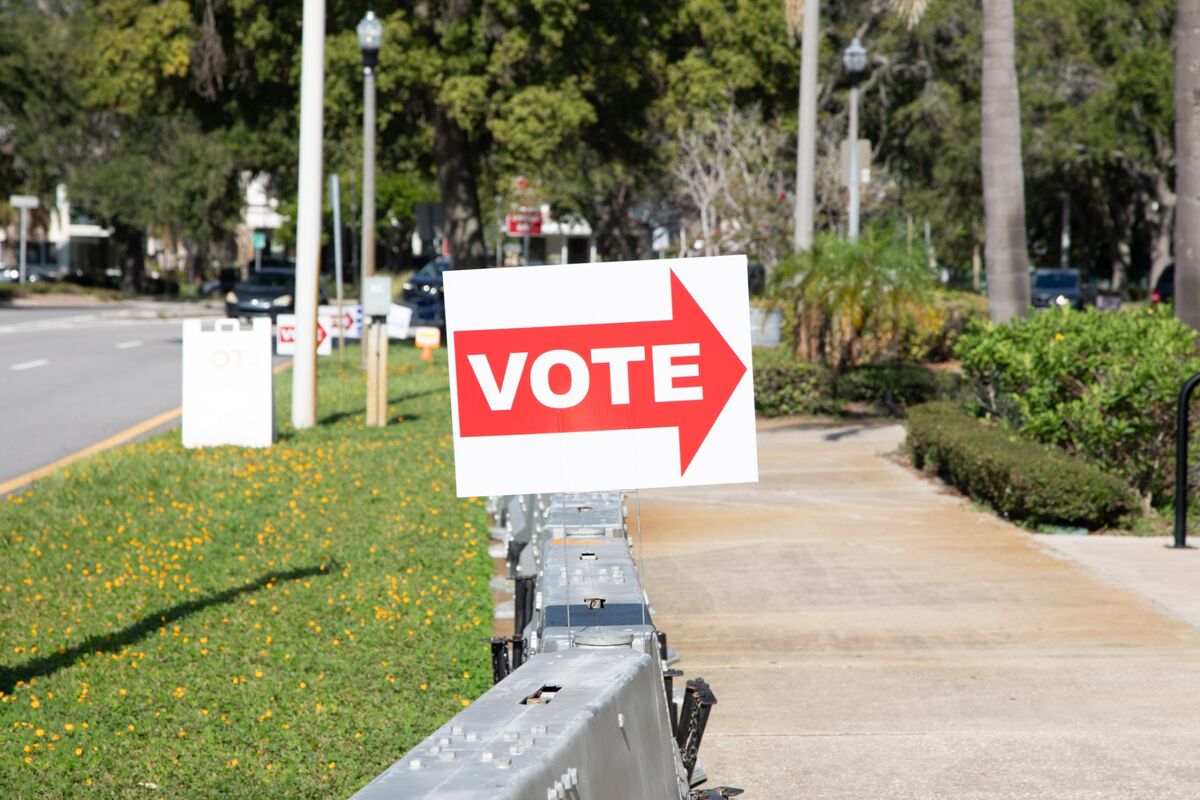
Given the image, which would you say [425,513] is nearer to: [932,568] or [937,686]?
[932,568]

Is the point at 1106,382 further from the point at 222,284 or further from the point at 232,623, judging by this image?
the point at 222,284

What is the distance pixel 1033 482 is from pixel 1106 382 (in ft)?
4.60

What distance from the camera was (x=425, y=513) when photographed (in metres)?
11.2

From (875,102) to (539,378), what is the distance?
4433cm

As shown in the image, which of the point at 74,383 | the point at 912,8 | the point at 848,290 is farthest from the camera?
the point at 74,383

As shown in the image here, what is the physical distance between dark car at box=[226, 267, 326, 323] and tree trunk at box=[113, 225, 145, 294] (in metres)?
31.2

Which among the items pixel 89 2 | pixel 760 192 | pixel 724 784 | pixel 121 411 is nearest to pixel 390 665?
pixel 724 784

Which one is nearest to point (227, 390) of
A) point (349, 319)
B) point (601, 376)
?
point (601, 376)

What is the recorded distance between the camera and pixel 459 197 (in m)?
33.0

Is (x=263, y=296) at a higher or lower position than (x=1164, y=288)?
higher

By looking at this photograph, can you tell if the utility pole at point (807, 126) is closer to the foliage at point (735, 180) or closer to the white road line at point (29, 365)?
the foliage at point (735, 180)

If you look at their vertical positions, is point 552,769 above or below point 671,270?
below

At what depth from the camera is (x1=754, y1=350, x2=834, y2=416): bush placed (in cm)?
1891

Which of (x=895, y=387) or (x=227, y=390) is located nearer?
(x=227, y=390)
